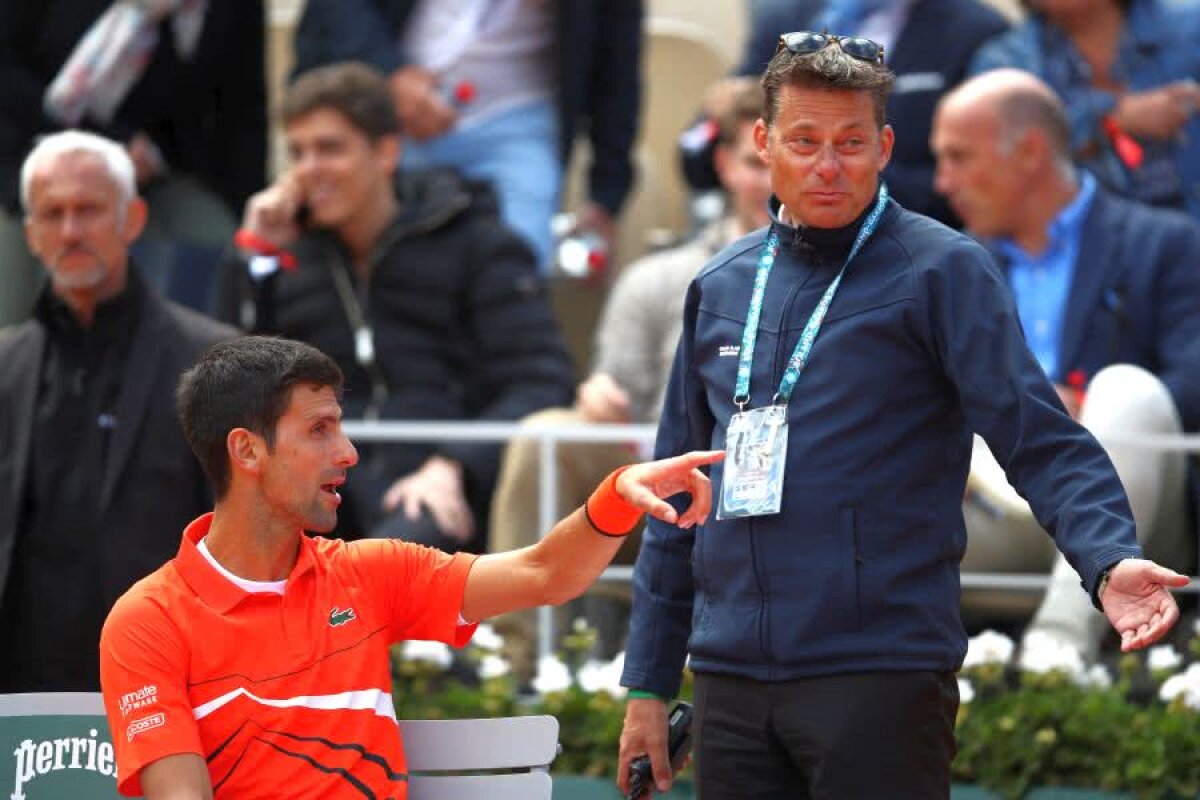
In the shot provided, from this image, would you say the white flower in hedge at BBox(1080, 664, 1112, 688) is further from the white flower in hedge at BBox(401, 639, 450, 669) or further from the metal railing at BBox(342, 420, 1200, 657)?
the white flower in hedge at BBox(401, 639, 450, 669)

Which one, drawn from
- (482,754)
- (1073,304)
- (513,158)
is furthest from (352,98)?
(482,754)

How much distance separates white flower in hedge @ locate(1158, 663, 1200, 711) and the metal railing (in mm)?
398

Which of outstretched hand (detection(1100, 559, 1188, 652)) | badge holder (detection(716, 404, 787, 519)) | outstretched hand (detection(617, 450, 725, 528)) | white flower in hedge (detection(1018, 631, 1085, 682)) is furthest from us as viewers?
white flower in hedge (detection(1018, 631, 1085, 682))

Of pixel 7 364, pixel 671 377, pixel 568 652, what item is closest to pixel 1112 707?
pixel 568 652

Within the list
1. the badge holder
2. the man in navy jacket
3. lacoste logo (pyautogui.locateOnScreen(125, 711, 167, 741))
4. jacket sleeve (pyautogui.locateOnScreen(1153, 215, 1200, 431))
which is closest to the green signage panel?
lacoste logo (pyautogui.locateOnScreen(125, 711, 167, 741))

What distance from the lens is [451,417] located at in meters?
7.18

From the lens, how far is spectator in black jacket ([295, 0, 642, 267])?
804 cm

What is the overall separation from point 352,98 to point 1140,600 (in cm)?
438

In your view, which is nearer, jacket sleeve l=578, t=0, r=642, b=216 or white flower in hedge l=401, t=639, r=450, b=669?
white flower in hedge l=401, t=639, r=450, b=669

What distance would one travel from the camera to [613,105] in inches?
330

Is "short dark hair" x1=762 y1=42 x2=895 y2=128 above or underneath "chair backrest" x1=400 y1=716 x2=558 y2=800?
above

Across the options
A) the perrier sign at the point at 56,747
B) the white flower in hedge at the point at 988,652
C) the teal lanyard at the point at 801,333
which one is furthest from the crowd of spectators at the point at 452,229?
the teal lanyard at the point at 801,333

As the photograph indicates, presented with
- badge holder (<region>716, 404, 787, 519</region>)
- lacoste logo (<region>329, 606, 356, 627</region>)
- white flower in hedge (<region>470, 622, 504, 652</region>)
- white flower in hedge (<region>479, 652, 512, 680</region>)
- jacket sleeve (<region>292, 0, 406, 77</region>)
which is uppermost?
jacket sleeve (<region>292, 0, 406, 77</region>)

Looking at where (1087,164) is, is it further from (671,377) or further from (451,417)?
(671,377)
